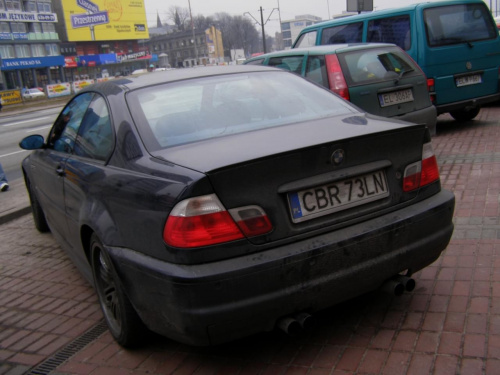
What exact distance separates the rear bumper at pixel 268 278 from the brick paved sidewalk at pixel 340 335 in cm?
31

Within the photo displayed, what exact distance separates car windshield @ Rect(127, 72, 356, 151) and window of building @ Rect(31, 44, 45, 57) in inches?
3403

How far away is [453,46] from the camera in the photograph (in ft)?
28.5

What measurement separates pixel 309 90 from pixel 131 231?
163 cm

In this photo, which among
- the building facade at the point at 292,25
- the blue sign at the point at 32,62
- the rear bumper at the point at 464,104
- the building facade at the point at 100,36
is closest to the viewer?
the rear bumper at the point at 464,104

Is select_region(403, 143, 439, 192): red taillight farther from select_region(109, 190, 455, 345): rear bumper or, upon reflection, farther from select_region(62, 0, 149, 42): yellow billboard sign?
select_region(62, 0, 149, 42): yellow billboard sign

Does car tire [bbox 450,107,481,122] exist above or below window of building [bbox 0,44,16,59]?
below

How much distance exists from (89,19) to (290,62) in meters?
99.3

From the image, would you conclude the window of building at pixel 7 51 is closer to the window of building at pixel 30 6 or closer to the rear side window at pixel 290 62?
the window of building at pixel 30 6

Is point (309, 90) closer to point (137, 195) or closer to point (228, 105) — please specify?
point (228, 105)

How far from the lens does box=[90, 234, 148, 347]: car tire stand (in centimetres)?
292

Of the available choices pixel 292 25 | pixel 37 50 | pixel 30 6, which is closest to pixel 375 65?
pixel 37 50

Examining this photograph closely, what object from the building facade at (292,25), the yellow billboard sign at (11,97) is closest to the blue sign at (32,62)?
the yellow billboard sign at (11,97)

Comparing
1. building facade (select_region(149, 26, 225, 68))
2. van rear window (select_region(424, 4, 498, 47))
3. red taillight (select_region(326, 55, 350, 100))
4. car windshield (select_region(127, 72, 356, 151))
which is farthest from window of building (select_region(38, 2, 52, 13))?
car windshield (select_region(127, 72, 356, 151))

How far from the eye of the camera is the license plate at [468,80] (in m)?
8.66
